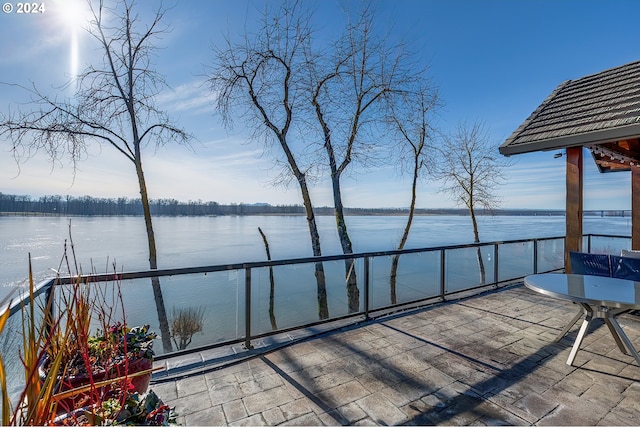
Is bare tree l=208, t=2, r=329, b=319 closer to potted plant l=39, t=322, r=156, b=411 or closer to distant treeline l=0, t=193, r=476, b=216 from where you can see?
distant treeline l=0, t=193, r=476, b=216

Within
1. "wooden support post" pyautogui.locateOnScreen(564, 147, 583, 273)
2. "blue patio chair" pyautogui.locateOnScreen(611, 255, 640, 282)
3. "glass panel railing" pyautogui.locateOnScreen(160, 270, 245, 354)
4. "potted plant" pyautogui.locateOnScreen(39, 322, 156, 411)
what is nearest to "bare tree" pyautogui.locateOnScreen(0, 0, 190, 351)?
"glass panel railing" pyautogui.locateOnScreen(160, 270, 245, 354)

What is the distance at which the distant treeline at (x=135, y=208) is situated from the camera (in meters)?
11.8

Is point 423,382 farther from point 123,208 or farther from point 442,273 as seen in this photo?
point 123,208

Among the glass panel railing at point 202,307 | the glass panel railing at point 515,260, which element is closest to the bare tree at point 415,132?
the glass panel railing at point 515,260

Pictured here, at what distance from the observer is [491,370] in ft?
8.67

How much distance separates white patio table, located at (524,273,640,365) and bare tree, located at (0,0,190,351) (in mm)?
6389

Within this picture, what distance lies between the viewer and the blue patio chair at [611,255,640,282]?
157 inches

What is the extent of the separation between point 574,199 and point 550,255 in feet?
9.23

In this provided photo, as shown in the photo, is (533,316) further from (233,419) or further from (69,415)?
(69,415)

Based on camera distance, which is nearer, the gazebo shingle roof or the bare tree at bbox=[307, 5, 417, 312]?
the gazebo shingle roof

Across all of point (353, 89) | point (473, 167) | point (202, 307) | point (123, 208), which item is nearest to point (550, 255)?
point (473, 167)

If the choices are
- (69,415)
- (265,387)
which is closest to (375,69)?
(265,387)

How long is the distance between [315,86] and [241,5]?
2.42 m

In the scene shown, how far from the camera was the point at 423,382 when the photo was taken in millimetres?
2461
